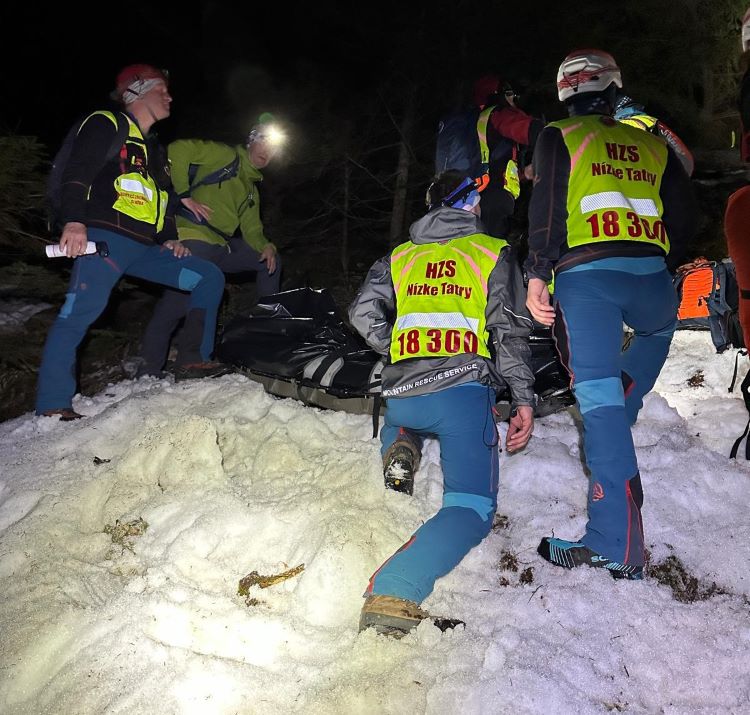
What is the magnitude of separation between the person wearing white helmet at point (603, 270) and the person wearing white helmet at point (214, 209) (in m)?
3.01

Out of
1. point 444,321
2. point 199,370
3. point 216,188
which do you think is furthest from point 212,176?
point 444,321

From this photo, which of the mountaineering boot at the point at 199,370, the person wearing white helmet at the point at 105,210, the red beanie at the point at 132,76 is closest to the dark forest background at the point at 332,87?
the red beanie at the point at 132,76

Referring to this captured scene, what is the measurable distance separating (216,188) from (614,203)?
11.3 feet

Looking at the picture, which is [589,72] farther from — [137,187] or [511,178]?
[137,187]

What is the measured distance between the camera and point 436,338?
9.02 feet

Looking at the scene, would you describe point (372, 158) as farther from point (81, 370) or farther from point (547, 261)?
point (547, 261)

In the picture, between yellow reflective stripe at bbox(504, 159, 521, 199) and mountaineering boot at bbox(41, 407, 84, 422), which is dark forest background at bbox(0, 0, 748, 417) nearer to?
yellow reflective stripe at bbox(504, 159, 521, 199)

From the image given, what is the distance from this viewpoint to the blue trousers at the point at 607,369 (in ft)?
7.54

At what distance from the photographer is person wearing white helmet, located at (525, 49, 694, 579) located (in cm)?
233

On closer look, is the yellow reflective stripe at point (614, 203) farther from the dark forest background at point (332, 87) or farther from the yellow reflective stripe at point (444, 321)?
the dark forest background at point (332, 87)

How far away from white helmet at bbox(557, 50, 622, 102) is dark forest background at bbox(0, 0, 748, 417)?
100.0 inches

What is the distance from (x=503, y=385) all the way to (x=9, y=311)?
5.08 meters

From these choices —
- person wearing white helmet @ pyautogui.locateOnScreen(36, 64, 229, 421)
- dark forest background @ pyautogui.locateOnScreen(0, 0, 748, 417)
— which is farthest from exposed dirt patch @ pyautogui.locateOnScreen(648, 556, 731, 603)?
person wearing white helmet @ pyautogui.locateOnScreen(36, 64, 229, 421)

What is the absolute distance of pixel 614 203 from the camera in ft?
8.11
